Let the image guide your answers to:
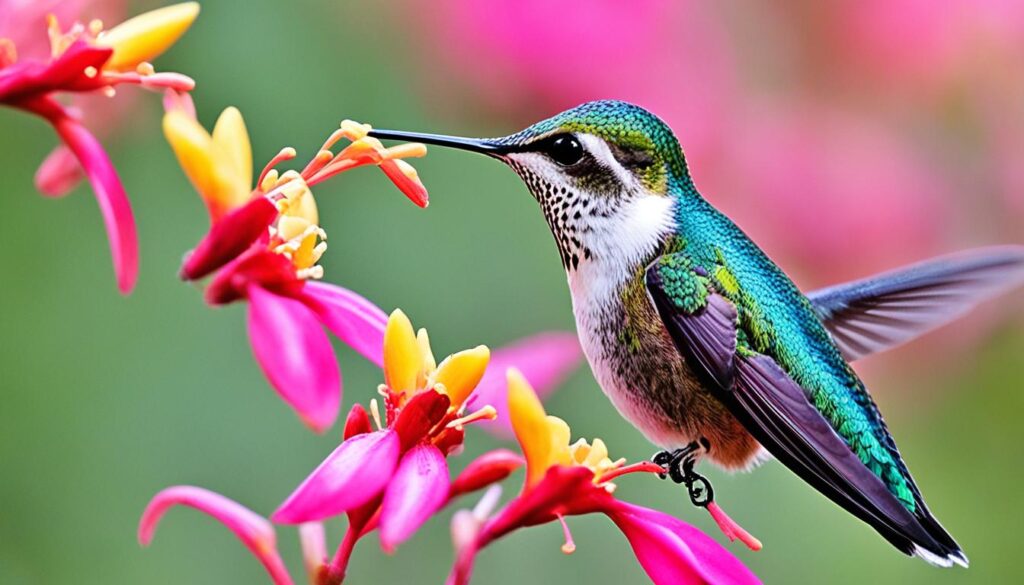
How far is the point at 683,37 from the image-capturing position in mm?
2227

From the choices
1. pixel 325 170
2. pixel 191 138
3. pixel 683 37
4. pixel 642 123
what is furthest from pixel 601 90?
pixel 191 138

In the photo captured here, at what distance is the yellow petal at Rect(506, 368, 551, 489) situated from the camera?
1029mm

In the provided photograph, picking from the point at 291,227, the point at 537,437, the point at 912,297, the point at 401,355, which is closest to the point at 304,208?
the point at 291,227

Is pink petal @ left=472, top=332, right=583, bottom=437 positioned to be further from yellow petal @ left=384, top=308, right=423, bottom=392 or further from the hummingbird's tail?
the hummingbird's tail

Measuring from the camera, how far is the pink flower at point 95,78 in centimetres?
96

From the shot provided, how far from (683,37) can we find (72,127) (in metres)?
1.36

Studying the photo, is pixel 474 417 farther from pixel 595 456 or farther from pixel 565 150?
pixel 565 150

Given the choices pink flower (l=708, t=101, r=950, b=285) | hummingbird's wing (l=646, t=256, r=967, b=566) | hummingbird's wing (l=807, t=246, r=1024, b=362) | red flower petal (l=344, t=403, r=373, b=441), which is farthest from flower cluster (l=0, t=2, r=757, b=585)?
pink flower (l=708, t=101, r=950, b=285)

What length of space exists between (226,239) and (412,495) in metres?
0.22

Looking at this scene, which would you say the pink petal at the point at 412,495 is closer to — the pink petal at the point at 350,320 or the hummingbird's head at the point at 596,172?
the pink petal at the point at 350,320

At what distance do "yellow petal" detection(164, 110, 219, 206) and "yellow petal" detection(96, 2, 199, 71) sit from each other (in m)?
0.06

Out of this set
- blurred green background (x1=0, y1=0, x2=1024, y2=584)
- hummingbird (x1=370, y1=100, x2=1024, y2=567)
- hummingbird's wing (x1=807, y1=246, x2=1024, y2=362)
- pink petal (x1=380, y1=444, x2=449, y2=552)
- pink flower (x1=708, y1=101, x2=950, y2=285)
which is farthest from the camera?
blurred green background (x1=0, y1=0, x2=1024, y2=584)

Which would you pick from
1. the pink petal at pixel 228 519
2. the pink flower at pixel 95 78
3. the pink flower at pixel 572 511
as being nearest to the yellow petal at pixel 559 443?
the pink flower at pixel 572 511

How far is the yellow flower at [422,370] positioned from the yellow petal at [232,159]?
14 centimetres
